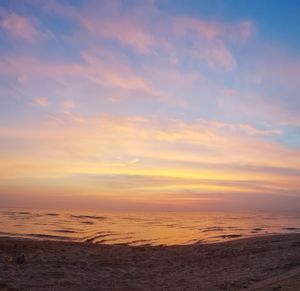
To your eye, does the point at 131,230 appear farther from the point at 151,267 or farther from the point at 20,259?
the point at 20,259

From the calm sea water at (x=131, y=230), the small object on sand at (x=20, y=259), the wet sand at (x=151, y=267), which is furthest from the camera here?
the calm sea water at (x=131, y=230)

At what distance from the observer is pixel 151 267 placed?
61.3ft

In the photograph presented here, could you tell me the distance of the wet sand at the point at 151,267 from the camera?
14.2 metres

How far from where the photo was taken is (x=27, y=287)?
530 inches

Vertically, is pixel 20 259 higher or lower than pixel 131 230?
higher

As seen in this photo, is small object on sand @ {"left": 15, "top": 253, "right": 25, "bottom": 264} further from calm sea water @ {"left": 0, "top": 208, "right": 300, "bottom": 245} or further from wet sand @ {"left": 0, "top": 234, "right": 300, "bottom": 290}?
calm sea water @ {"left": 0, "top": 208, "right": 300, "bottom": 245}

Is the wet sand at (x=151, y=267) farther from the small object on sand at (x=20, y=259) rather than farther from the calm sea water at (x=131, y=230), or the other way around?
the calm sea water at (x=131, y=230)

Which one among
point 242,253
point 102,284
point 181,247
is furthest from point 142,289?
point 181,247

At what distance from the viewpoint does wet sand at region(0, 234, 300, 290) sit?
1421 centimetres

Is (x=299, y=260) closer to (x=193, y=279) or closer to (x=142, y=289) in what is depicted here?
(x=193, y=279)

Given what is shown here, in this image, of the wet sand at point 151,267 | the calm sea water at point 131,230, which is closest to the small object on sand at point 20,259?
the wet sand at point 151,267

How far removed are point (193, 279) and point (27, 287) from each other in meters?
6.68

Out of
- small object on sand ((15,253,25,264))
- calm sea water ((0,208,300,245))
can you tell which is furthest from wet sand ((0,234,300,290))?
calm sea water ((0,208,300,245))

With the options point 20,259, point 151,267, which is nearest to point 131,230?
point 151,267
